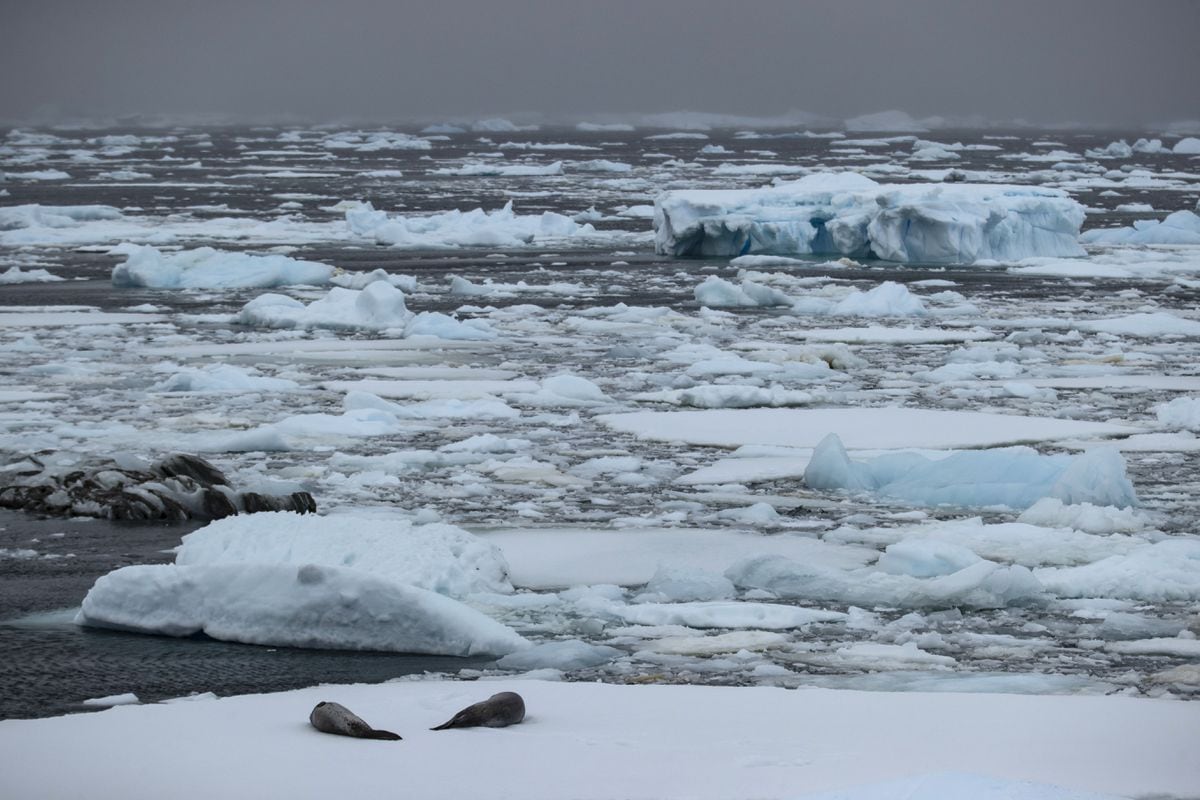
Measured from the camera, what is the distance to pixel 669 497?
7.51m

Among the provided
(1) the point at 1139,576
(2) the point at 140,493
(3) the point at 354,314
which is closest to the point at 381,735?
(1) the point at 1139,576

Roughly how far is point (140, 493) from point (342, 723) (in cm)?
335

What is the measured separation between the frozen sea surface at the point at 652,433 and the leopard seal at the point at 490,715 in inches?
24.2

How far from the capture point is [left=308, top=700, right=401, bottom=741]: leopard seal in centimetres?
416

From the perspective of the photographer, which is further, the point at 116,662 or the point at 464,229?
the point at 464,229

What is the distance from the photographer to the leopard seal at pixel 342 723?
416cm

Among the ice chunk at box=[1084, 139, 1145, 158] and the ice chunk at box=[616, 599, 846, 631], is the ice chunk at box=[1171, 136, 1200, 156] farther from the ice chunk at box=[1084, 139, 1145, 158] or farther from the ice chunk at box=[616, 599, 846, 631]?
the ice chunk at box=[616, 599, 846, 631]

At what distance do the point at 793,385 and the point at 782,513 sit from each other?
3.67 m

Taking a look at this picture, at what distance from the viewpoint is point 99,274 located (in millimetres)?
17938

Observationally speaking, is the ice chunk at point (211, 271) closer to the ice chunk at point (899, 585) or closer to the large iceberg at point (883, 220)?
the large iceberg at point (883, 220)

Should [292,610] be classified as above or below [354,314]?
below

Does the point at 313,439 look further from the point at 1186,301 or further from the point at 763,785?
the point at 1186,301

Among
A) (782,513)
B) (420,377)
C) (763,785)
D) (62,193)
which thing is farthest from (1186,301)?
(62,193)

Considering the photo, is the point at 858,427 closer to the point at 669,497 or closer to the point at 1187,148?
the point at 669,497
